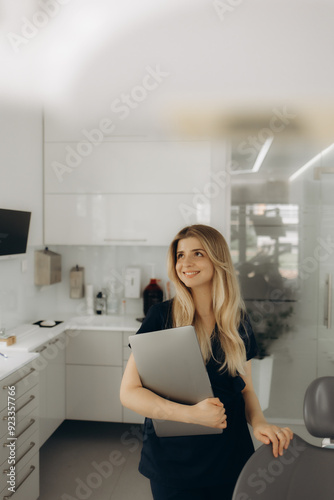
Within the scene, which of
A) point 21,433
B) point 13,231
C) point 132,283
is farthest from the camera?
point 132,283

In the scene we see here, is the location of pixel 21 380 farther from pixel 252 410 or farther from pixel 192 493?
pixel 252 410

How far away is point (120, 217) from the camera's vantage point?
128 inches

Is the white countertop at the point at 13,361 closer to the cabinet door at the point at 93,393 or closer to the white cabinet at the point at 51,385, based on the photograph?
the white cabinet at the point at 51,385

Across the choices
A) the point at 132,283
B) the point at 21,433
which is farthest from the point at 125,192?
the point at 21,433

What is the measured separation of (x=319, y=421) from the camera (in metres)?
1.28

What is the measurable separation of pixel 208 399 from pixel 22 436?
4.34 ft

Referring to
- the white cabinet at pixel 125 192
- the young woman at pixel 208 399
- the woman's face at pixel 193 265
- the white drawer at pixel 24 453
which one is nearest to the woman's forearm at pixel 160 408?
the young woman at pixel 208 399

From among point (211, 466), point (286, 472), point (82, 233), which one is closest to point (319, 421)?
point (286, 472)

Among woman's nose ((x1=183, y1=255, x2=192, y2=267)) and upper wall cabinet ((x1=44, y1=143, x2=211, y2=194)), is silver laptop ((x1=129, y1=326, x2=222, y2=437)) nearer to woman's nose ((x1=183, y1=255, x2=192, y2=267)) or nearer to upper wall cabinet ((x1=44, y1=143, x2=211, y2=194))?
woman's nose ((x1=183, y1=255, x2=192, y2=267))

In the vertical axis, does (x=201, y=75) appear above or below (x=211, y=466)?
above

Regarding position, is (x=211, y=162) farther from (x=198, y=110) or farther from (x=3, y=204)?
(x=3, y=204)

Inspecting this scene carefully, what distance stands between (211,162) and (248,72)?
733mm

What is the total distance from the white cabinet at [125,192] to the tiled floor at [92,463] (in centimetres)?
151

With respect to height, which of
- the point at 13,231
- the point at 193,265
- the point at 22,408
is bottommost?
the point at 22,408
